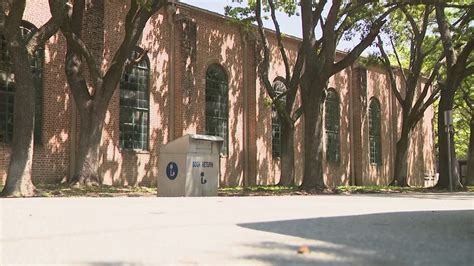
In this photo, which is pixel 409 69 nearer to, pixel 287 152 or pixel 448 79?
pixel 448 79

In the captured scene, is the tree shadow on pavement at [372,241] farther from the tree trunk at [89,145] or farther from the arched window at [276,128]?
the arched window at [276,128]

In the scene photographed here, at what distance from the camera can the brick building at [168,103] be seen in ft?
72.1

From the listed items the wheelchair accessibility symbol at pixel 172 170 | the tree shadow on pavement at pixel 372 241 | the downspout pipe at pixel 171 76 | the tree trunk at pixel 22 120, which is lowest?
the tree shadow on pavement at pixel 372 241

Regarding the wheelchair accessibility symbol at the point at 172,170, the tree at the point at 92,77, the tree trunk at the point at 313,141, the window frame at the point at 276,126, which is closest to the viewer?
the wheelchair accessibility symbol at the point at 172,170

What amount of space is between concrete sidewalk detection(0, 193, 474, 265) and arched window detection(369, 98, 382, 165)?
1234 inches

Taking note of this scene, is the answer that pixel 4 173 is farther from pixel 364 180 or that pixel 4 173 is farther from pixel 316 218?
pixel 364 180

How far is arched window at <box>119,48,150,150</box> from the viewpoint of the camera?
2453cm

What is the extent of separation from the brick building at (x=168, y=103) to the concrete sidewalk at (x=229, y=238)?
1426cm

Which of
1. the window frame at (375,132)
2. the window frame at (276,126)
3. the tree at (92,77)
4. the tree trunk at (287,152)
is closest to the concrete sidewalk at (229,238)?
the tree at (92,77)

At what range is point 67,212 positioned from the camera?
8.46 metres

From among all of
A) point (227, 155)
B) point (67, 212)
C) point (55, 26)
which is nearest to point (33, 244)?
point (67, 212)

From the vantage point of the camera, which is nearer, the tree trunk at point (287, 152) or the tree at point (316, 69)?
the tree at point (316, 69)

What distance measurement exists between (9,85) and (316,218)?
1655cm

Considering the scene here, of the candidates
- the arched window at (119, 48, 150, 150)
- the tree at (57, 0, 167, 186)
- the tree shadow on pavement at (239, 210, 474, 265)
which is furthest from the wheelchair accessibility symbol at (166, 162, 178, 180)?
the arched window at (119, 48, 150, 150)
